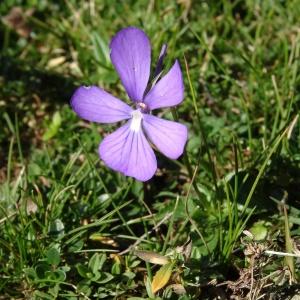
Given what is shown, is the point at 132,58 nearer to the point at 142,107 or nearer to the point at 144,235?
the point at 142,107

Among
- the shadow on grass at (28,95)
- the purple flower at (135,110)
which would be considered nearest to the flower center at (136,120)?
the purple flower at (135,110)

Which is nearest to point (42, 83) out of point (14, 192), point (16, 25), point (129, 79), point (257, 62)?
point (16, 25)

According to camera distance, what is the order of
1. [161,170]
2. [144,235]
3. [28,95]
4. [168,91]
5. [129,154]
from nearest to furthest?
[168,91], [129,154], [144,235], [161,170], [28,95]

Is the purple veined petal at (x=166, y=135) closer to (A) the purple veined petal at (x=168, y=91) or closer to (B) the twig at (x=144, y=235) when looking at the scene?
(A) the purple veined petal at (x=168, y=91)

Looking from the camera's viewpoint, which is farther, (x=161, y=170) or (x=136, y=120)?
(x=161, y=170)

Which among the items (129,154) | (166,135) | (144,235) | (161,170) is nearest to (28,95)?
(161,170)

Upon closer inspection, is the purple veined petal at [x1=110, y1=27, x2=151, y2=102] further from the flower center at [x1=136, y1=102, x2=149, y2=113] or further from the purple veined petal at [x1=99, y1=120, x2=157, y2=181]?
the purple veined petal at [x1=99, y1=120, x2=157, y2=181]
